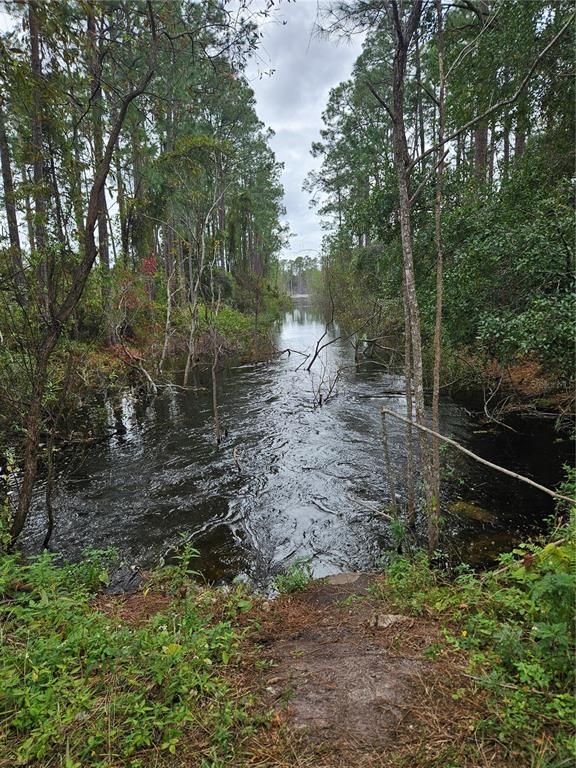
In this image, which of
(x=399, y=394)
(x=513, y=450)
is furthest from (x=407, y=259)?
(x=399, y=394)

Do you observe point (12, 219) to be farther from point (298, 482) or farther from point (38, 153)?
point (298, 482)

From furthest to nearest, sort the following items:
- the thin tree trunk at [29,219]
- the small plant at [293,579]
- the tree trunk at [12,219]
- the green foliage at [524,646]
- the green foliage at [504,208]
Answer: the green foliage at [504,208] < the thin tree trunk at [29,219] < the tree trunk at [12,219] < the small plant at [293,579] < the green foliage at [524,646]

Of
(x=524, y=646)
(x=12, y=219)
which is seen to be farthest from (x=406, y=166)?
(x=12, y=219)

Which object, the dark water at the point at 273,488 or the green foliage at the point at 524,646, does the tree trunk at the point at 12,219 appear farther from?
the green foliage at the point at 524,646

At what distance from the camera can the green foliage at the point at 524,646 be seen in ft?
5.75

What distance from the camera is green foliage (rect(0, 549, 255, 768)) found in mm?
1817

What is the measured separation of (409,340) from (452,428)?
4.88 metres

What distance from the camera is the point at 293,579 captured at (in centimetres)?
399

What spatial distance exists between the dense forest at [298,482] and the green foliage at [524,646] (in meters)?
0.02

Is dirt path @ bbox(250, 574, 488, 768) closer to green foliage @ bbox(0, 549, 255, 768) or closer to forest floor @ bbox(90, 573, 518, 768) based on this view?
forest floor @ bbox(90, 573, 518, 768)

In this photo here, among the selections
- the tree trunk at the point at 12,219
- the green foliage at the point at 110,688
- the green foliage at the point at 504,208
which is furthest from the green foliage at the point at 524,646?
the tree trunk at the point at 12,219

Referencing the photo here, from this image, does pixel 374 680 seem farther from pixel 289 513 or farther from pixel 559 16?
pixel 559 16

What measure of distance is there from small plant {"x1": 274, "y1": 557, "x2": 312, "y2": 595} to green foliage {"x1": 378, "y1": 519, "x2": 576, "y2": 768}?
1.21 m

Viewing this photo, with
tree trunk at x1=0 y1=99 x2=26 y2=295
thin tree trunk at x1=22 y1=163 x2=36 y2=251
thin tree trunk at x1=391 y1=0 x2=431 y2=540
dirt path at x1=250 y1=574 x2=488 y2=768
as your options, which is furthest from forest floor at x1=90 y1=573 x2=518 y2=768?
thin tree trunk at x1=22 y1=163 x2=36 y2=251
